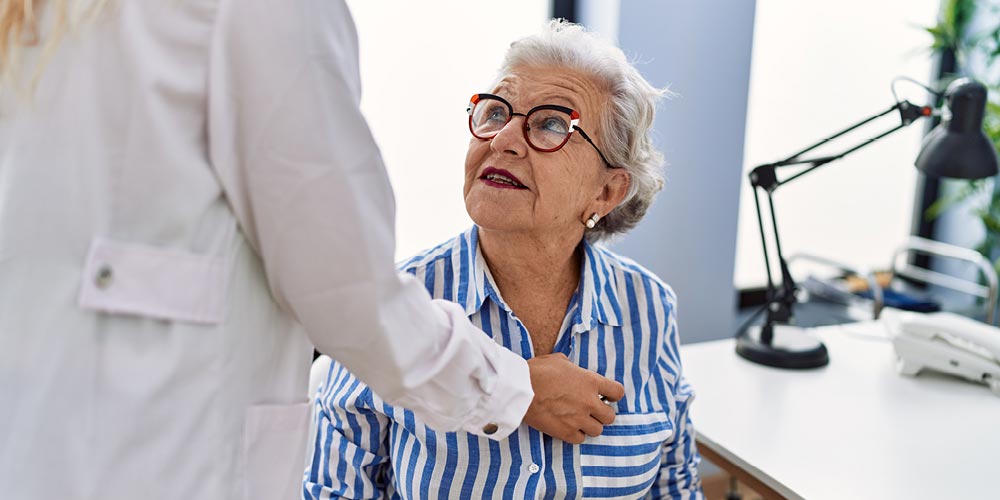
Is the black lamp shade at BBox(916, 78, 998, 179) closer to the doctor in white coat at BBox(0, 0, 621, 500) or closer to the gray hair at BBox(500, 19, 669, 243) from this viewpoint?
the gray hair at BBox(500, 19, 669, 243)

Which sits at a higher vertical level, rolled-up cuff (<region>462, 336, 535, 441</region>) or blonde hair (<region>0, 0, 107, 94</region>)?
blonde hair (<region>0, 0, 107, 94</region>)

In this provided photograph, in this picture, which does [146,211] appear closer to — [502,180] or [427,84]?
[502,180]

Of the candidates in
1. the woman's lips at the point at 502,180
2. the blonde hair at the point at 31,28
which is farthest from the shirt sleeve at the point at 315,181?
the woman's lips at the point at 502,180

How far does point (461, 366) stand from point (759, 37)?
251 cm

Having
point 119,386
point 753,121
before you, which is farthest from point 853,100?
point 119,386

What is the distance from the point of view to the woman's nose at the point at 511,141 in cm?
133

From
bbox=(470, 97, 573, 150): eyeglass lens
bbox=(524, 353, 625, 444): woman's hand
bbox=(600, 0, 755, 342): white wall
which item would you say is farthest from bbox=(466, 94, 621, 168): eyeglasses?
bbox=(600, 0, 755, 342): white wall

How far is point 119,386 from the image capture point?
2.20 ft

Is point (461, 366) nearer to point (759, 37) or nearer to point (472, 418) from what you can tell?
point (472, 418)

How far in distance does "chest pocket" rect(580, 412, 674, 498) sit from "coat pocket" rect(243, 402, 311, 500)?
609 mm

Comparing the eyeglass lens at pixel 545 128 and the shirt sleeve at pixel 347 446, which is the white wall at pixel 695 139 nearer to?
the eyeglass lens at pixel 545 128

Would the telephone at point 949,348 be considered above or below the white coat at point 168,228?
below

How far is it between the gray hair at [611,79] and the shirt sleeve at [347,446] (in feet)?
2.04

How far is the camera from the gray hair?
54.7 inches
